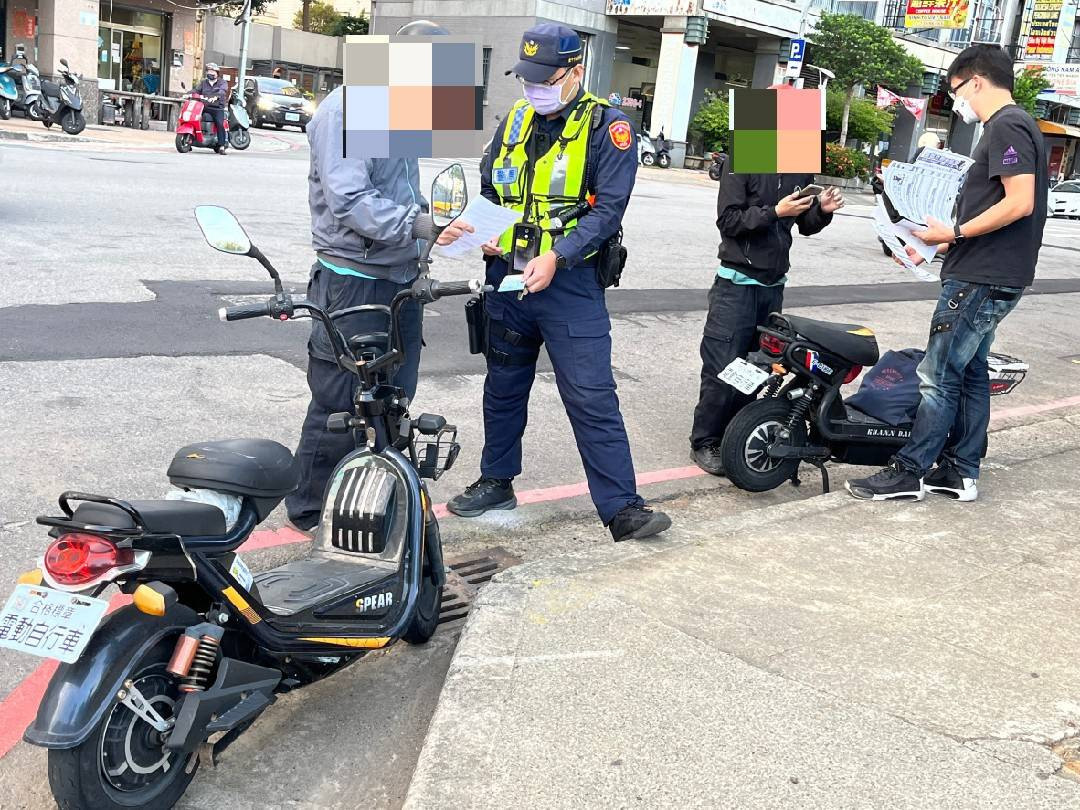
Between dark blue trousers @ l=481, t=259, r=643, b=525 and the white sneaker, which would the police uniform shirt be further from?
the white sneaker

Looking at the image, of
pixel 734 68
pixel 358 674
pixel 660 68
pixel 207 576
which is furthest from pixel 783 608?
pixel 734 68

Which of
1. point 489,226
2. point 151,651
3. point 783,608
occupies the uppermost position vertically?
point 489,226

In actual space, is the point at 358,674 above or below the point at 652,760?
below

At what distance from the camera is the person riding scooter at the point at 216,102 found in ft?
62.3

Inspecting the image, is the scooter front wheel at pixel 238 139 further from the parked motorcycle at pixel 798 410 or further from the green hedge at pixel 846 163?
the parked motorcycle at pixel 798 410

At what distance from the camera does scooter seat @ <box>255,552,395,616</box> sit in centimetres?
302

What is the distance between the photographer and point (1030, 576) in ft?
13.6

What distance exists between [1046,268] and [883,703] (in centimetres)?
1562

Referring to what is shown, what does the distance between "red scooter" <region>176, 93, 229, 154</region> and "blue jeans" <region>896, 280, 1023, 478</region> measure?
1643 cm

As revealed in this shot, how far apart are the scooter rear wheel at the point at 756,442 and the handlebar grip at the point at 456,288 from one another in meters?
2.36

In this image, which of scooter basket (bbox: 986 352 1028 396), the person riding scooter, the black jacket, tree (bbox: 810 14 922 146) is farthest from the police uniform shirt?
tree (bbox: 810 14 922 146)

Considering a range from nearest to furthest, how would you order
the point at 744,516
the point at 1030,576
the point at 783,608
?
the point at 783,608, the point at 1030,576, the point at 744,516

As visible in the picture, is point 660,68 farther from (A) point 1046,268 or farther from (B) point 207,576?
(B) point 207,576

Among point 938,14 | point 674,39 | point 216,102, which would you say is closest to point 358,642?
point 216,102
